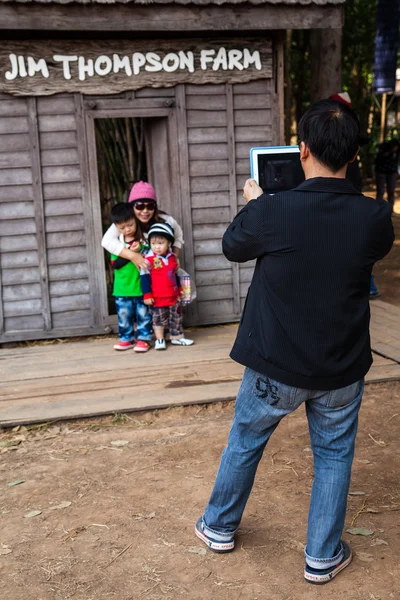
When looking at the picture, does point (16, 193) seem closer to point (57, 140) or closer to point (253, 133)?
point (57, 140)

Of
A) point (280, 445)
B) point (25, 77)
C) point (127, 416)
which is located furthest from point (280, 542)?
point (25, 77)

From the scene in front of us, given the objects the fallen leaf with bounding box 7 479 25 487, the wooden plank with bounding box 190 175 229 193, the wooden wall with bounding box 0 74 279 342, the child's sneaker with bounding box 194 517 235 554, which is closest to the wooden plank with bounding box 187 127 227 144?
the wooden wall with bounding box 0 74 279 342

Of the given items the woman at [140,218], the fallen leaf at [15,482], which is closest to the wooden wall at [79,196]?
the woman at [140,218]

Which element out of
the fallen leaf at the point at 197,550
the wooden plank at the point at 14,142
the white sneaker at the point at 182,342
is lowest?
the fallen leaf at the point at 197,550

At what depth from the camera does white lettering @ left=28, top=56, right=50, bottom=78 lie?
7.06m

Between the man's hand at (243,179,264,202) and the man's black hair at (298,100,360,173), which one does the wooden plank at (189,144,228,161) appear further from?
the man's black hair at (298,100,360,173)

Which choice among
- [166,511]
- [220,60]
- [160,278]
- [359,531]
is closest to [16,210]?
[160,278]

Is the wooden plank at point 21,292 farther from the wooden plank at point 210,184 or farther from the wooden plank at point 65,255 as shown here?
the wooden plank at point 210,184

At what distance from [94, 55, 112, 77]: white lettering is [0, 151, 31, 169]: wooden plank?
1.05 m

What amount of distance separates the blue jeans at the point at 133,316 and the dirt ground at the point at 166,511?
1663mm

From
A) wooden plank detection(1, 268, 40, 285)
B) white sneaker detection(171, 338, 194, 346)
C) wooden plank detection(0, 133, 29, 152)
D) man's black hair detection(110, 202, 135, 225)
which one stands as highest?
wooden plank detection(0, 133, 29, 152)

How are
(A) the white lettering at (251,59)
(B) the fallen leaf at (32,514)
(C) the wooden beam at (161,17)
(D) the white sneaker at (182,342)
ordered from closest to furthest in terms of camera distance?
1. (B) the fallen leaf at (32,514)
2. (C) the wooden beam at (161,17)
3. (D) the white sneaker at (182,342)
4. (A) the white lettering at (251,59)

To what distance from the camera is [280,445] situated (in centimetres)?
492

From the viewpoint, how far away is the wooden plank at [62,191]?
24.1 feet
